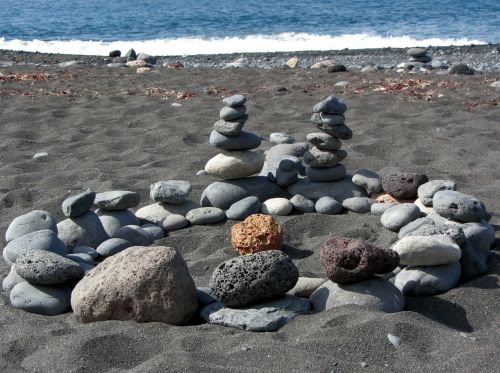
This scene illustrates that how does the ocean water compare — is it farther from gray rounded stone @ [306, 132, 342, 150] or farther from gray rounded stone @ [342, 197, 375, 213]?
gray rounded stone @ [342, 197, 375, 213]

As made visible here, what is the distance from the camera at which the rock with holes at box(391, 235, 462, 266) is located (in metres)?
3.76

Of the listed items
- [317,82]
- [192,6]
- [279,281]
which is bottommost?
[192,6]

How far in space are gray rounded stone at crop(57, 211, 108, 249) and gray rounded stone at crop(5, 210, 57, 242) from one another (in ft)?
→ 0.47

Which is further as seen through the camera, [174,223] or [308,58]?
[308,58]

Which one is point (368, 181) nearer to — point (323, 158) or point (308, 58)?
point (323, 158)

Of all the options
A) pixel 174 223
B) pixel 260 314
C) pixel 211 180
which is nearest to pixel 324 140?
pixel 211 180

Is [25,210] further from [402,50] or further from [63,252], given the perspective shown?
[402,50]

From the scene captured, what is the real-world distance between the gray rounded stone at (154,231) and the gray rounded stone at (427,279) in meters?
1.70

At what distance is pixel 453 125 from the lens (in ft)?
25.3

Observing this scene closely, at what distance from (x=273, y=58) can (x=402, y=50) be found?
329 cm

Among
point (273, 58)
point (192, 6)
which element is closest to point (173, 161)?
point (273, 58)

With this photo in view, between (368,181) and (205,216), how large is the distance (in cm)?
126

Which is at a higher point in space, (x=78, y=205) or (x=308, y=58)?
(x=78, y=205)

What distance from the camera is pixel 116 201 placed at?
16.2ft
